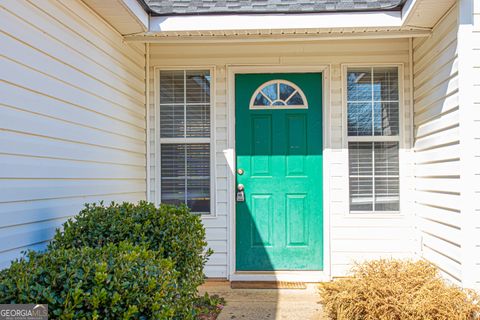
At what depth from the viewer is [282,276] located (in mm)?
4164

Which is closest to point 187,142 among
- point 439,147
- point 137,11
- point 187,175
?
point 187,175

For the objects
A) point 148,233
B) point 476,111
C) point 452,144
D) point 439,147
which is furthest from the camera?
point 439,147

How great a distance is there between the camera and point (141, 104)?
419cm

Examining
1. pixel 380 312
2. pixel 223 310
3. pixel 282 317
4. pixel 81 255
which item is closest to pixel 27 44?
pixel 81 255

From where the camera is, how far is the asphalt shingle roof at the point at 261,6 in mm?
3457

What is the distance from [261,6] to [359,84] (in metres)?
1.38

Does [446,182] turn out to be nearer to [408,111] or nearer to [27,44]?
[408,111]

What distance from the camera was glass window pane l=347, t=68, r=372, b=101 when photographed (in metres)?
4.18

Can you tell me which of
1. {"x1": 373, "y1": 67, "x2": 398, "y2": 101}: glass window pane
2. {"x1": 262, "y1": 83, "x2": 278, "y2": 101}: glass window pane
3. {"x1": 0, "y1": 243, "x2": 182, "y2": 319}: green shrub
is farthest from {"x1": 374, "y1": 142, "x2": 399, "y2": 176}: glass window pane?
{"x1": 0, "y1": 243, "x2": 182, "y2": 319}: green shrub

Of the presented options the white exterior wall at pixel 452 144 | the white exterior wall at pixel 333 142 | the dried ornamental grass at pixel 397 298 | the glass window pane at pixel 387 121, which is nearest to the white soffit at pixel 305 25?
the white exterior wall at pixel 452 144

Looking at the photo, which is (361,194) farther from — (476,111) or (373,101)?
(476,111)

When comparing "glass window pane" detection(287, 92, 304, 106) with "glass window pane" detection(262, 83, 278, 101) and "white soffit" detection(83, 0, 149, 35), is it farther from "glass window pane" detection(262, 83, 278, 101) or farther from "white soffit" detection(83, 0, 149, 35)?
"white soffit" detection(83, 0, 149, 35)

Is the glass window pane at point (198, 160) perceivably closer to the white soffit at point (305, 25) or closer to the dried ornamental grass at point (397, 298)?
the white soffit at point (305, 25)

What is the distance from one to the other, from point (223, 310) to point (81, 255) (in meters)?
1.77
